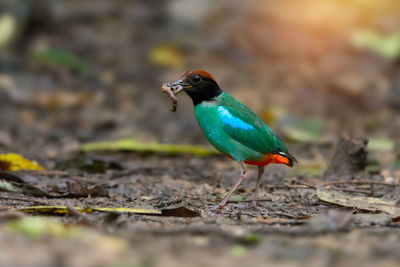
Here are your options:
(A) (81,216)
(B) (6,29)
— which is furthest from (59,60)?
(A) (81,216)

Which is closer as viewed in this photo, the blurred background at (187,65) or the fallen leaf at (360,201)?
the fallen leaf at (360,201)

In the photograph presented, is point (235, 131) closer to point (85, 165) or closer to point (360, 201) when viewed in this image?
point (360, 201)

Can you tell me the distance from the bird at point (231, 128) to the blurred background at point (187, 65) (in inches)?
150

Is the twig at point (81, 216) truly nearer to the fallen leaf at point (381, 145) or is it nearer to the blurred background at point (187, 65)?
the blurred background at point (187, 65)

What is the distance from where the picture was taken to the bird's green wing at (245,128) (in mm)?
4875

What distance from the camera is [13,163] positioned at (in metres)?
5.77

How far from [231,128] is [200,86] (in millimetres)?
488

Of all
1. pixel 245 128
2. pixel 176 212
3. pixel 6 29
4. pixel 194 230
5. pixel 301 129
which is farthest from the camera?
pixel 6 29

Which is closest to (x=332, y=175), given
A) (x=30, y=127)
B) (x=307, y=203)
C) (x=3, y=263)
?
(x=307, y=203)

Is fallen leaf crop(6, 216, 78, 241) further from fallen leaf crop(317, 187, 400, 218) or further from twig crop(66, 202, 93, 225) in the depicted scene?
fallen leaf crop(317, 187, 400, 218)

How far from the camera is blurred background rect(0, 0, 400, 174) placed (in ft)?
31.3

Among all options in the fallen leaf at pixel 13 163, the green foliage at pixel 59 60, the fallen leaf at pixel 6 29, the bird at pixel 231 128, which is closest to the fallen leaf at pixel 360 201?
the bird at pixel 231 128

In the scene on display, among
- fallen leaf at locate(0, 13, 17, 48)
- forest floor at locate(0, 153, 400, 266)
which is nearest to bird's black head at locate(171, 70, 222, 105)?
forest floor at locate(0, 153, 400, 266)

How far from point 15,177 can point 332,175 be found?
318 cm
